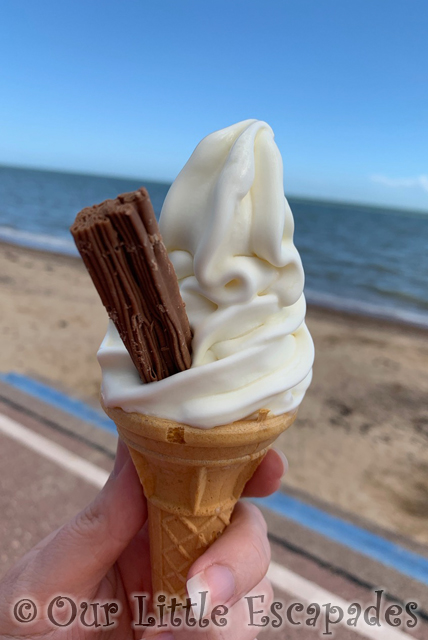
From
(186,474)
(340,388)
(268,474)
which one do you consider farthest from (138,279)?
(340,388)

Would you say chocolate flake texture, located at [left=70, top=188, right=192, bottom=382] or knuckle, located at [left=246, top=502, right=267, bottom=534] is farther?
knuckle, located at [left=246, top=502, right=267, bottom=534]

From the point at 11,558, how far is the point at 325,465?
9.25ft

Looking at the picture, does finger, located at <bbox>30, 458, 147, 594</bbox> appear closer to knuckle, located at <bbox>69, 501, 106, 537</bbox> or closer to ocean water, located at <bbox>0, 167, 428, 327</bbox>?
knuckle, located at <bbox>69, 501, 106, 537</bbox>

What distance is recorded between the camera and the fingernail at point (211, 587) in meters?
1.51

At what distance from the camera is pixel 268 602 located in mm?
1871

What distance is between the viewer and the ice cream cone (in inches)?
58.9

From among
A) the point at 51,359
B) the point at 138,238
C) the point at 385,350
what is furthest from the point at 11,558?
the point at 385,350

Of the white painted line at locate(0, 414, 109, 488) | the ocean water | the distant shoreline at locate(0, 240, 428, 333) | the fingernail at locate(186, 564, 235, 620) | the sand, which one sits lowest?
the ocean water

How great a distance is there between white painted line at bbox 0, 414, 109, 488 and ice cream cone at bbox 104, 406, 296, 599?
1.56 meters

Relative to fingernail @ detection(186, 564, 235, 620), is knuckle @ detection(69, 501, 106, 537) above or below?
below

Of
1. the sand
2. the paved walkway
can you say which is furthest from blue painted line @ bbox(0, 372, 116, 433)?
the sand

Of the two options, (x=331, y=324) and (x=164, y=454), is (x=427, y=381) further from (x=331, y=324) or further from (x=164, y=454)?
(x=164, y=454)

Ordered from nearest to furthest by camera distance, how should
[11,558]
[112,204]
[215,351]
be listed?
[112,204] → [215,351] → [11,558]

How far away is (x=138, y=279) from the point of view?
1307mm
